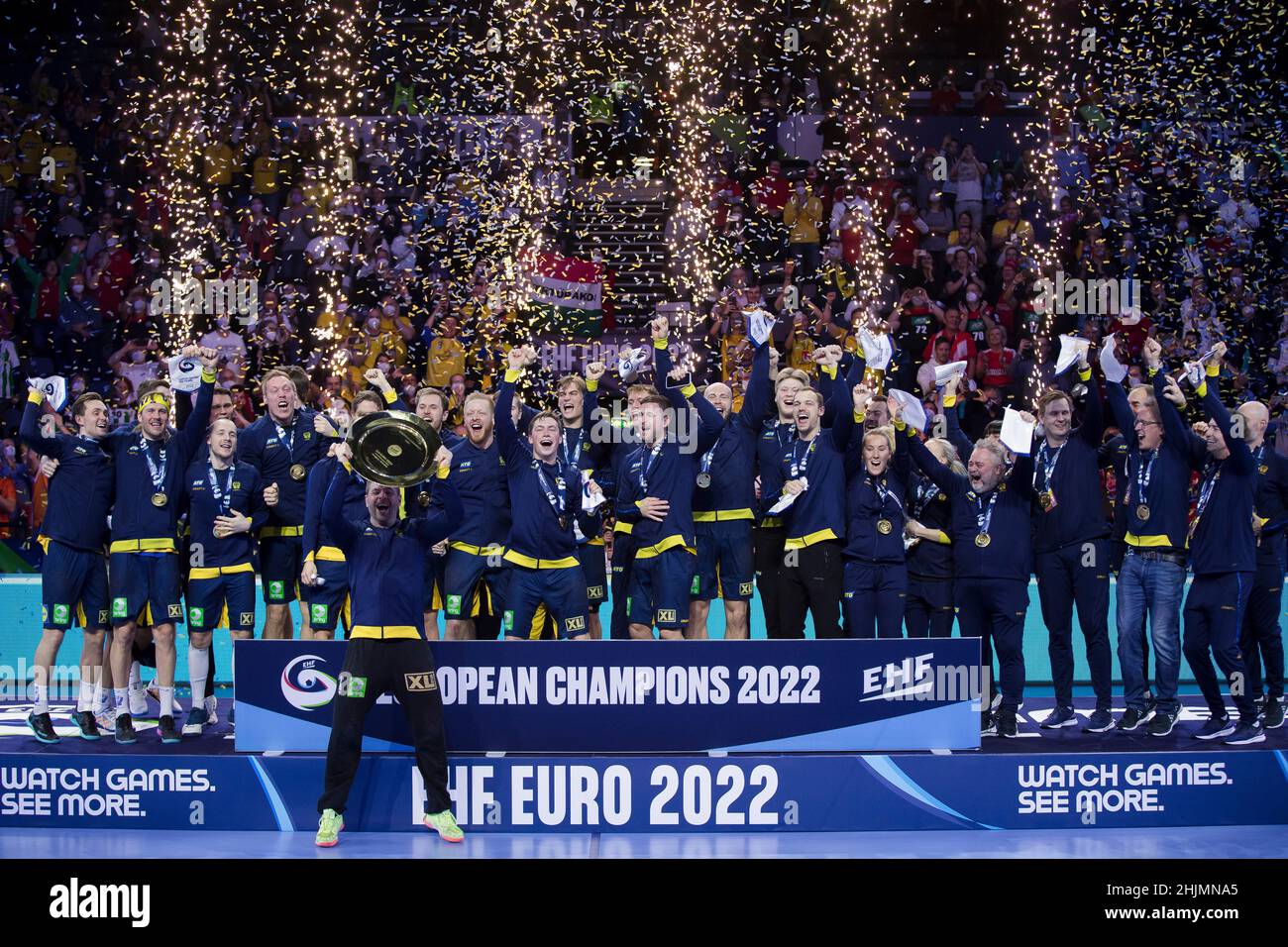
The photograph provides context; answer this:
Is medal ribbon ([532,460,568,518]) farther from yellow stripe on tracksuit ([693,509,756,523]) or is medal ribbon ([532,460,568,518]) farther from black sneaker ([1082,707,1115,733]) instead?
black sneaker ([1082,707,1115,733])

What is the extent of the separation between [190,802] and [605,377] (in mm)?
6090

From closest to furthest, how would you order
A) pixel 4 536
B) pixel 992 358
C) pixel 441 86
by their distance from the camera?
pixel 4 536
pixel 992 358
pixel 441 86

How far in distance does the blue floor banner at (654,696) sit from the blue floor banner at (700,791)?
0.45 ft

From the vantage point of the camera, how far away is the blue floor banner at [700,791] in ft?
20.2

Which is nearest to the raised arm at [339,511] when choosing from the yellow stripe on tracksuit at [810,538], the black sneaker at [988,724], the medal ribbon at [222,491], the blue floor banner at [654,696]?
the blue floor banner at [654,696]

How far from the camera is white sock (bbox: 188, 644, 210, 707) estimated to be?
280 inches

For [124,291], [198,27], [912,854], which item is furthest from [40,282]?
[912,854]

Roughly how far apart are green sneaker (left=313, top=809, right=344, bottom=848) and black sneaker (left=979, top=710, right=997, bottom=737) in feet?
10.7

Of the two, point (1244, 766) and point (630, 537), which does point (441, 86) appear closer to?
point (630, 537)

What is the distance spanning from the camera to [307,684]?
20.7 ft

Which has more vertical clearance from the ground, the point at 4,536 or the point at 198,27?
the point at 198,27

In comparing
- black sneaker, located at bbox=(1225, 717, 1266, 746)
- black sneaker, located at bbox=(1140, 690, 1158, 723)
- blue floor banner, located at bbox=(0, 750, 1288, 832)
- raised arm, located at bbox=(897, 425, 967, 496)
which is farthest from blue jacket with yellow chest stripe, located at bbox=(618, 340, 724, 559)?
black sneaker, located at bbox=(1225, 717, 1266, 746)

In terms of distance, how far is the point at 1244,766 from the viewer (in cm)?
622

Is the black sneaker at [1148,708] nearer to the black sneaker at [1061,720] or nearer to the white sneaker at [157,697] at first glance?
the black sneaker at [1061,720]
